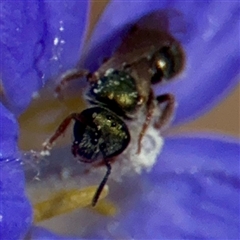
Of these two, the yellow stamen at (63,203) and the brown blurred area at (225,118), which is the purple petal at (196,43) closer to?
the yellow stamen at (63,203)

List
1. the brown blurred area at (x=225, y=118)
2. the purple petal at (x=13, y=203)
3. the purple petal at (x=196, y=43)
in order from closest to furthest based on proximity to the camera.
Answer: the purple petal at (x=13, y=203) → the purple petal at (x=196, y=43) → the brown blurred area at (x=225, y=118)

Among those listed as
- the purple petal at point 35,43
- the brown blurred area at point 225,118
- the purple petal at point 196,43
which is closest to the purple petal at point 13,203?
the purple petal at point 35,43

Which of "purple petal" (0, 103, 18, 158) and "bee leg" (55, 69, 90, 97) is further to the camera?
"bee leg" (55, 69, 90, 97)

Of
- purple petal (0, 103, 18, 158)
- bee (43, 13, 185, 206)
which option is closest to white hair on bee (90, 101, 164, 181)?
bee (43, 13, 185, 206)

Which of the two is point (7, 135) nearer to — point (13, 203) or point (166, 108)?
point (13, 203)

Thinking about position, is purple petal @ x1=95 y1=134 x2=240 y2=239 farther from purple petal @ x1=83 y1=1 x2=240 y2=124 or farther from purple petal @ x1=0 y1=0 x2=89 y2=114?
purple petal @ x1=0 y1=0 x2=89 y2=114
